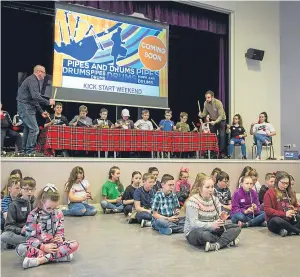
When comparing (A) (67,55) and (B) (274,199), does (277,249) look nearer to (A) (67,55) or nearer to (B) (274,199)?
(B) (274,199)

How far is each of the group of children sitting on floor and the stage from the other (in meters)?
0.20

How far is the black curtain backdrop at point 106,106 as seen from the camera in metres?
8.29

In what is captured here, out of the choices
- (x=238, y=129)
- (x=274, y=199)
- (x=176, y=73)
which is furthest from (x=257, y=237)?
(x=176, y=73)

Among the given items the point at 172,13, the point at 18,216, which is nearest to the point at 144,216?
the point at 18,216

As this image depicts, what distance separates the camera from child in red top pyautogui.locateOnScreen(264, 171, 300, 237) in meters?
4.00

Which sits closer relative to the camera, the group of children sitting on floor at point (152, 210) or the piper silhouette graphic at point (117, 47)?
the group of children sitting on floor at point (152, 210)

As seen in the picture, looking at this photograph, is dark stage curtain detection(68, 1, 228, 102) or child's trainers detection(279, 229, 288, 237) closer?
child's trainers detection(279, 229, 288, 237)

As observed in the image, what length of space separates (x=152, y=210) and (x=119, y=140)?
260 centimetres

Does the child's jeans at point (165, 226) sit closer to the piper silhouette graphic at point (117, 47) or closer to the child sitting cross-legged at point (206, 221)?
the child sitting cross-legged at point (206, 221)

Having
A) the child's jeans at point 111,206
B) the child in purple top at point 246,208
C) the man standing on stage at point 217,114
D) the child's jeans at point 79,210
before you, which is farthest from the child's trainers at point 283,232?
the man standing on stage at point 217,114

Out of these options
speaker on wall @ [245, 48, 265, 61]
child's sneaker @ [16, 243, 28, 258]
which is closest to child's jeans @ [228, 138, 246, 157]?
speaker on wall @ [245, 48, 265, 61]

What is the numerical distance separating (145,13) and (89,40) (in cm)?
143

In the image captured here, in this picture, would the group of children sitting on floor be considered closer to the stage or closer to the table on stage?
the stage

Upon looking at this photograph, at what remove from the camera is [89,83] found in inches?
306
